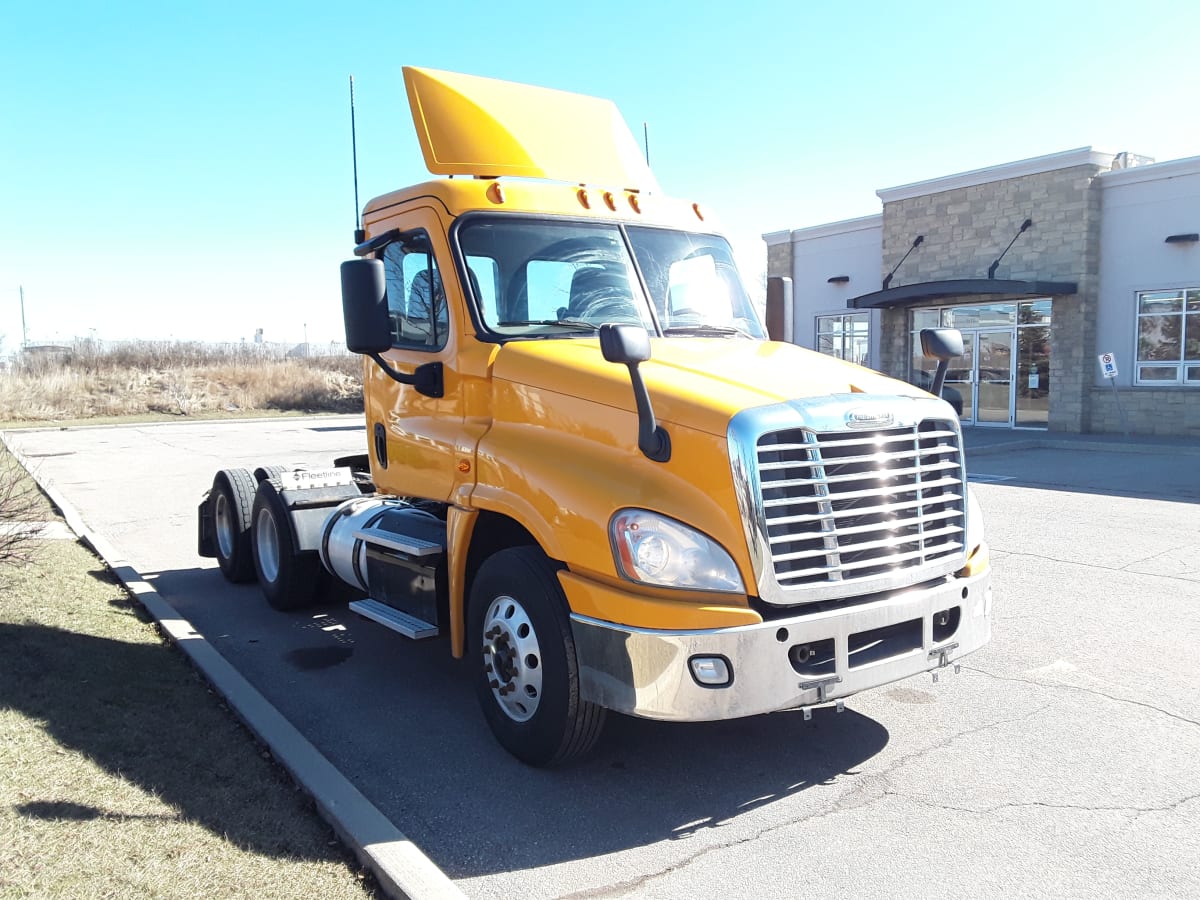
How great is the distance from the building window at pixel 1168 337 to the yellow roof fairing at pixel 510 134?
1882 centimetres

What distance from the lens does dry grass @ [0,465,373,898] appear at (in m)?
3.31

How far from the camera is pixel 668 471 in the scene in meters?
3.84

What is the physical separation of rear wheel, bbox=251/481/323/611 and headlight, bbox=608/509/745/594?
13.0 feet

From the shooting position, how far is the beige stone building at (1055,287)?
20.4 m

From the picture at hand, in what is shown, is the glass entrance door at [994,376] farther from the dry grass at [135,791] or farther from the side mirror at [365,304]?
the dry grass at [135,791]

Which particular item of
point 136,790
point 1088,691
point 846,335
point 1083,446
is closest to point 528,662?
point 136,790

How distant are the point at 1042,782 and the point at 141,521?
414 inches

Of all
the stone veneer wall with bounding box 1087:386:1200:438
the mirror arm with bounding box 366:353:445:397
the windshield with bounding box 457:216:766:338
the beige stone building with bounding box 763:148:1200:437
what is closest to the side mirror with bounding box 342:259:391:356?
the mirror arm with bounding box 366:353:445:397

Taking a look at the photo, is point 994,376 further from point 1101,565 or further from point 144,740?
point 144,740

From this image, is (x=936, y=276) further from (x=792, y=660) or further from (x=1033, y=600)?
(x=792, y=660)

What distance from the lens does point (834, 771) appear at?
170 inches

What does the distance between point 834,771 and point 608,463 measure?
69.6 inches

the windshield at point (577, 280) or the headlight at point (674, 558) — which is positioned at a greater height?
the windshield at point (577, 280)

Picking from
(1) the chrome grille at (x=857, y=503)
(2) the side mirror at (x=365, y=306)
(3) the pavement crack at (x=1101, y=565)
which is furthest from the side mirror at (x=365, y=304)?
(3) the pavement crack at (x=1101, y=565)
